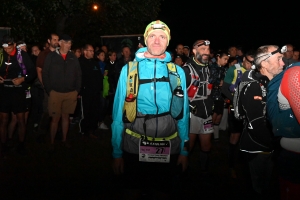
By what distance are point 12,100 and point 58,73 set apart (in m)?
0.98

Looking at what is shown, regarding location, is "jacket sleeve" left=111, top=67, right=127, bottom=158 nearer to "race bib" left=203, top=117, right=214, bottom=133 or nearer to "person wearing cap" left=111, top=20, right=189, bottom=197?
"person wearing cap" left=111, top=20, right=189, bottom=197

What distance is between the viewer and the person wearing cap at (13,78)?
7.93 m

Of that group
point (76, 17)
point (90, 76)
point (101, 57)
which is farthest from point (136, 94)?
point (76, 17)

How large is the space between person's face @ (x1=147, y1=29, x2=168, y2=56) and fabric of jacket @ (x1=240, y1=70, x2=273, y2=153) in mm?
1270

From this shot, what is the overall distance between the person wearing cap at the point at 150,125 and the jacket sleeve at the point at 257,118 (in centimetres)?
98

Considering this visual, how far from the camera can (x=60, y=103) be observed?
8531 millimetres

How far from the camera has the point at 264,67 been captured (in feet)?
15.6

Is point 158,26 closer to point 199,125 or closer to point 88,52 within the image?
point 199,125

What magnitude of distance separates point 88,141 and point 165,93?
6.01m

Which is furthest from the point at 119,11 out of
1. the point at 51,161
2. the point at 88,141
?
the point at 51,161

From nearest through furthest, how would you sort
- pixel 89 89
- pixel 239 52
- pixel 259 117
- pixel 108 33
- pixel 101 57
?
pixel 259 117, pixel 89 89, pixel 101 57, pixel 239 52, pixel 108 33

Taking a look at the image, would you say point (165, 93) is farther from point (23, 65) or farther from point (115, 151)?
point (23, 65)

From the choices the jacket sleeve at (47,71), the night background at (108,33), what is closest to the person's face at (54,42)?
the jacket sleeve at (47,71)

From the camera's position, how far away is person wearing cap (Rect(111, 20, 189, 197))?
4090 millimetres
